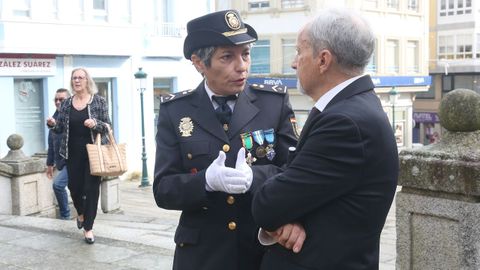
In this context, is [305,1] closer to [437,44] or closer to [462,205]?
[437,44]

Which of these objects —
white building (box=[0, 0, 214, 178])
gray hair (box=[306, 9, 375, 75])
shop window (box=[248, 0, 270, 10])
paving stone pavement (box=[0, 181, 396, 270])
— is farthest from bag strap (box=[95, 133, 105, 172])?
shop window (box=[248, 0, 270, 10])

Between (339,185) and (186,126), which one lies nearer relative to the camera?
(339,185)

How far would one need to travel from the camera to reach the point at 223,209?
2.90 metres

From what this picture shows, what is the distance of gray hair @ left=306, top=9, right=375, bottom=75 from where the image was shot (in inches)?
88.7

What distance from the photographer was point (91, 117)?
265 inches

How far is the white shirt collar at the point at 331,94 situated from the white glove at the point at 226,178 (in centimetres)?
45

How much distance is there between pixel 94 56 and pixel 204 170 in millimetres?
19475

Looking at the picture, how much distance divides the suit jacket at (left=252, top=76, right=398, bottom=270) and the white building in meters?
17.9

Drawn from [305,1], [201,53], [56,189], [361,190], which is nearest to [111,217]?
[56,189]

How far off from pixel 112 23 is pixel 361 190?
20796 millimetres

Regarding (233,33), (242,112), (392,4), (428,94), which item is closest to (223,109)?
(242,112)

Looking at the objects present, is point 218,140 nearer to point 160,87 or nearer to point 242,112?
point 242,112

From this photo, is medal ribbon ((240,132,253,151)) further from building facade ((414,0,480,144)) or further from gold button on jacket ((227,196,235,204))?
building facade ((414,0,480,144))

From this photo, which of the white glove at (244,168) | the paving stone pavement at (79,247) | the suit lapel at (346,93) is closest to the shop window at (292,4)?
the paving stone pavement at (79,247)
